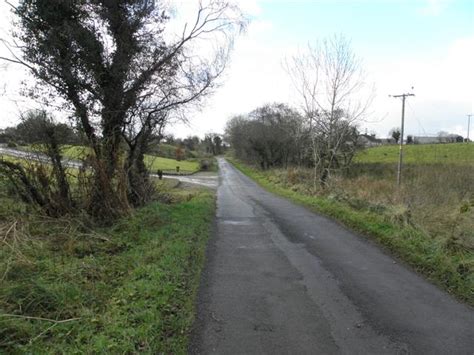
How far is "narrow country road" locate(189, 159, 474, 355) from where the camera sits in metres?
4.16

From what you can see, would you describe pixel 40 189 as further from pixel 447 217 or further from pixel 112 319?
pixel 447 217

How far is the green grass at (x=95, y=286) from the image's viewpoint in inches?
159

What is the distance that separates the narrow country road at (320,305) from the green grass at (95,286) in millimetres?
373

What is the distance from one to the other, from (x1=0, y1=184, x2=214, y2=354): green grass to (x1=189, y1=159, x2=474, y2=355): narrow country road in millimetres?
373

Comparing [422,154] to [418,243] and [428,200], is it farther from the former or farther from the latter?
[418,243]

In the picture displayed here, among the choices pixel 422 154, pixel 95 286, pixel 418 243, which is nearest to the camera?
pixel 95 286

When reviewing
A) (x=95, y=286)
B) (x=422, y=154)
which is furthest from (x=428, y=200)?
(x=422, y=154)

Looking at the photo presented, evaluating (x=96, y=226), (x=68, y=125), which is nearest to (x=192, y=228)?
(x=96, y=226)

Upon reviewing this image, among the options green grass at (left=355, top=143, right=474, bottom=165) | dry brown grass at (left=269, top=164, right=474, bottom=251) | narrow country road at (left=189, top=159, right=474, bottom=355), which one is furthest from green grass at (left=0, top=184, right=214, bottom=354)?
green grass at (left=355, top=143, right=474, bottom=165)

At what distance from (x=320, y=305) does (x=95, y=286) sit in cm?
325

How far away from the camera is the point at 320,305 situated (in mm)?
5203

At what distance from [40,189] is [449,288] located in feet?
30.2

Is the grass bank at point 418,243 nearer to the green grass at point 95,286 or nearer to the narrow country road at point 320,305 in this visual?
the narrow country road at point 320,305

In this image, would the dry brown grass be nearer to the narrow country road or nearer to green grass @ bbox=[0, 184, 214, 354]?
the narrow country road
